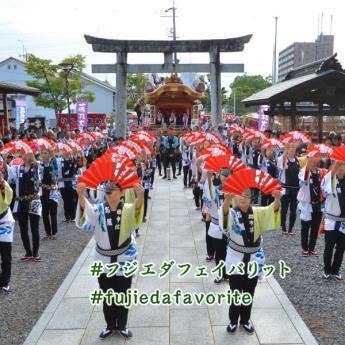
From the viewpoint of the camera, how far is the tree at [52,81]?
31828mm

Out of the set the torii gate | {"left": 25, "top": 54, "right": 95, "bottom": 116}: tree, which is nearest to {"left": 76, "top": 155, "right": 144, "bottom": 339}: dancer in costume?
the torii gate

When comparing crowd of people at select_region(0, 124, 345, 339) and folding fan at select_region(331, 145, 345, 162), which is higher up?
folding fan at select_region(331, 145, 345, 162)

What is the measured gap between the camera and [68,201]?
390 inches

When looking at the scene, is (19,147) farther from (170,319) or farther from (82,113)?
(82,113)

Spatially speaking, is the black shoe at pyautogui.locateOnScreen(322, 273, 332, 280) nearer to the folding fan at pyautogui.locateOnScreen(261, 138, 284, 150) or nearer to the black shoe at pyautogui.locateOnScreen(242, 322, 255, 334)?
the black shoe at pyautogui.locateOnScreen(242, 322, 255, 334)

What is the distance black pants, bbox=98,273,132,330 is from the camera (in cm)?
455

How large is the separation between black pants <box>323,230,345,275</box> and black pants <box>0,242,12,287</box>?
4.54 metres

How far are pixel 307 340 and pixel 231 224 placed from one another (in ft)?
4.89

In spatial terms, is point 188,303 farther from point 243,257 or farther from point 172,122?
point 172,122

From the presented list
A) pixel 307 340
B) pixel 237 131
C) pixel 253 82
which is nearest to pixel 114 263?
pixel 307 340

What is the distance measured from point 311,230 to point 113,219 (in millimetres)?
4136

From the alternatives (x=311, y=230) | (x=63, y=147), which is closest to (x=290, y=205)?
(x=311, y=230)

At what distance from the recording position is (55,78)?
3312cm

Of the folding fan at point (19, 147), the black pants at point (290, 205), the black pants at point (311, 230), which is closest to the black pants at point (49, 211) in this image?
the folding fan at point (19, 147)
